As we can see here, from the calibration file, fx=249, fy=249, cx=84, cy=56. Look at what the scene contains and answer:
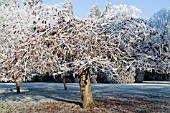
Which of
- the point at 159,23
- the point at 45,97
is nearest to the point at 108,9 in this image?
the point at 159,23

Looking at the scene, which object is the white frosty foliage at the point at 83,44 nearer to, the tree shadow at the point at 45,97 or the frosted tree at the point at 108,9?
the frosted tree at the point at 108,9

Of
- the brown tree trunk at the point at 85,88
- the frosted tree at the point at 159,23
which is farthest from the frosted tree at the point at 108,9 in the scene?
the brown tree trunk at the point at 85,88

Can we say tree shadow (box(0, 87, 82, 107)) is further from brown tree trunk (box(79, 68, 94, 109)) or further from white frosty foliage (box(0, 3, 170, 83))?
white frosty foliage (box(0, 3, 170, 83))

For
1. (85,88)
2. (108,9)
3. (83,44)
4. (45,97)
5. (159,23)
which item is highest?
(159,23)

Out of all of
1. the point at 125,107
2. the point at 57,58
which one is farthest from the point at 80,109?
the point at 57,58

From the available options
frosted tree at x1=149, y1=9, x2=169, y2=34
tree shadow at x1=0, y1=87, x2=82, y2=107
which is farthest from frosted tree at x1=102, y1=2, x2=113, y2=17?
tree shadow at x1=0, y1=87, x2=82, y2=107

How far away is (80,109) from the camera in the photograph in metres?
7.01

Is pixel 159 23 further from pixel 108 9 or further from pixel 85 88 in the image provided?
pixel 85 88

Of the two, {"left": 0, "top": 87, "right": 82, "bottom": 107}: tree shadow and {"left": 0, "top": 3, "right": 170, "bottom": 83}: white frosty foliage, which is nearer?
{"left": 0, "top": 3, "right": 170, "bottom": 83}: white frosty foliage

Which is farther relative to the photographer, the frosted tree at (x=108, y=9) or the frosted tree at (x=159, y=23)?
the frosted tree at (x=159, y=23)

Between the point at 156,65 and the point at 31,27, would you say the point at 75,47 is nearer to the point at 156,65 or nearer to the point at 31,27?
the point at 31,27

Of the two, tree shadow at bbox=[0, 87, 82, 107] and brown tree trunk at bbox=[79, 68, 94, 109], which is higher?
brown tree trunk at bbox=[79, 68, 94, 109]

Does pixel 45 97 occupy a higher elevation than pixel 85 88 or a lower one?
lower

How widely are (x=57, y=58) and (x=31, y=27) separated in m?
1.02
